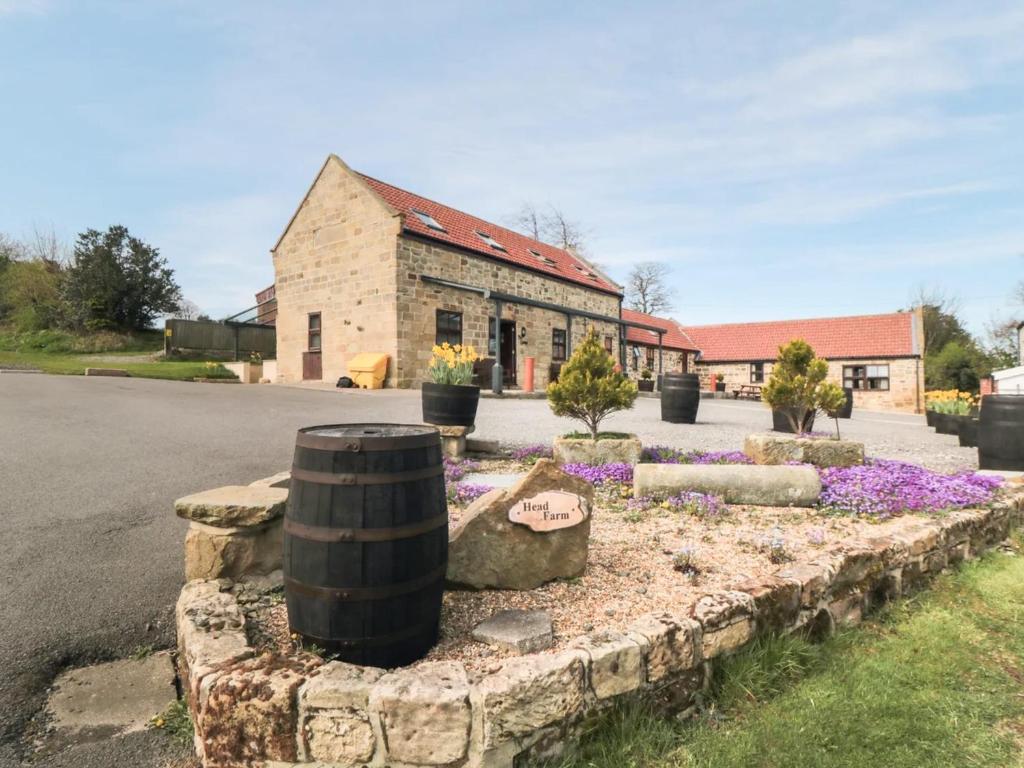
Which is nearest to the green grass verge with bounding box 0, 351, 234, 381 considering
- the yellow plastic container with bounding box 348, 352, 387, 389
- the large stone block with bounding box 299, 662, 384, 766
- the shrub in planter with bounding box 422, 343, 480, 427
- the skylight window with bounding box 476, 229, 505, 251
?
the yellow plastic container with bounding box 348, 352, 387, 389

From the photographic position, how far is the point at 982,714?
2.34 metres

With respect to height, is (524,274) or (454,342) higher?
(524,274)

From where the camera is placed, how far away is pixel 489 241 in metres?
20.5

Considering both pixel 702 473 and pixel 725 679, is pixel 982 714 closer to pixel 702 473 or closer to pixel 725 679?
pixel 725 679

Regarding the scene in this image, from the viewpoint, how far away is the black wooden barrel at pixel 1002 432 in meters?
6.02

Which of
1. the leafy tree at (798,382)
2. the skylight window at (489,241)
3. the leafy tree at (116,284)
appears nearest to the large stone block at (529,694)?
the leafy tree at (798,382)

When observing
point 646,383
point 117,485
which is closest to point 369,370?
point 117,485

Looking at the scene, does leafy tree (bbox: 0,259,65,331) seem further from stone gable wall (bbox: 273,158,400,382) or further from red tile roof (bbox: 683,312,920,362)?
red tile roof (bbox: 683,312,920,362)

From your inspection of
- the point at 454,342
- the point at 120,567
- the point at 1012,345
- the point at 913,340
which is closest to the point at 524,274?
the point at 454,342

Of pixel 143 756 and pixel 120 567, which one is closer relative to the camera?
pixel 143 756

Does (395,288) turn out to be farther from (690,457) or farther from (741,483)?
(741,483)

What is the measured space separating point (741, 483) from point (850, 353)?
2820 cm

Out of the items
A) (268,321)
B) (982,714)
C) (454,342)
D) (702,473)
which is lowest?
(982,714)

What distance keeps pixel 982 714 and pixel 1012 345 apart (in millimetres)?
42295
